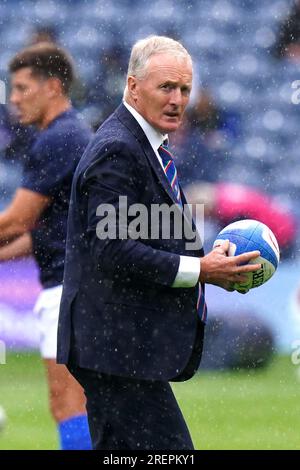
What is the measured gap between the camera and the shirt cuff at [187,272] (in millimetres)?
3451

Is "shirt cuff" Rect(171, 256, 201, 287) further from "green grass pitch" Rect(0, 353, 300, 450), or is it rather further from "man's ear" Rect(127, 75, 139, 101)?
"green grass pitch" Rect(0, 353, 300, 450)

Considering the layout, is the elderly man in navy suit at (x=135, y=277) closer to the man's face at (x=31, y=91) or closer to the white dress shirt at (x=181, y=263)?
the white dress shirt at (x=181, y=263)

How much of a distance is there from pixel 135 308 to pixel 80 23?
6.43m

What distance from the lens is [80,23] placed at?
9625 mm

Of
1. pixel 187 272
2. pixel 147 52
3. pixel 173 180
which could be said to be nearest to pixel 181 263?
pixel 187 272

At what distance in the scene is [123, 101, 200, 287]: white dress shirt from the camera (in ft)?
11.3

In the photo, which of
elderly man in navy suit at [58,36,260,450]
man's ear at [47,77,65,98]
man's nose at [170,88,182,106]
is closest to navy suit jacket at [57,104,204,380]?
elderly man in navy suit at [58,36,260,450]

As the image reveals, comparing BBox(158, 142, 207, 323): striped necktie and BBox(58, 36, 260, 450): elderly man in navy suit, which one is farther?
BBox(158, 142, 207, 323): striped necktie

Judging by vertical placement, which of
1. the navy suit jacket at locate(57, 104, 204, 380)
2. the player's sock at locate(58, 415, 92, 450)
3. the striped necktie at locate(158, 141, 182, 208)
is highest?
the striped necktie at locate(158, 141, 182, 208)

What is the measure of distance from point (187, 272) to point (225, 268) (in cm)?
12

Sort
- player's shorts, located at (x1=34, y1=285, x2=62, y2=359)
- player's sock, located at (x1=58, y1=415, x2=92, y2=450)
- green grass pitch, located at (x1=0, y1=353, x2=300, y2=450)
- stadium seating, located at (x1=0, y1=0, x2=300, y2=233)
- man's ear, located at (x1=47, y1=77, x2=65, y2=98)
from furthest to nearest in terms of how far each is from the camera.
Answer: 1. stadium seating, located at (x1=0, y1=0, x2=300, y2=233)
2. green grass pitch, located at (x1=0, y1=353, x2=300, y2=450)
3. man's ear, located at (x1=47, y1=77, x2=65, y2=98)
4. player's shorts, located at (x1=34, y1=285, x2=62, y2=359)
5. player's sock, located at (x1=58, y1=415, x2=92, y2=450)

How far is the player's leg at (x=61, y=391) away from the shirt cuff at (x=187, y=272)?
125 cm

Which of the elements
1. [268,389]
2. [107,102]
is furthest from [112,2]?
[268,389]

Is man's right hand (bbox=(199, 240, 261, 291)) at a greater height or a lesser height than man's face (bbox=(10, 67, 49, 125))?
lesser
